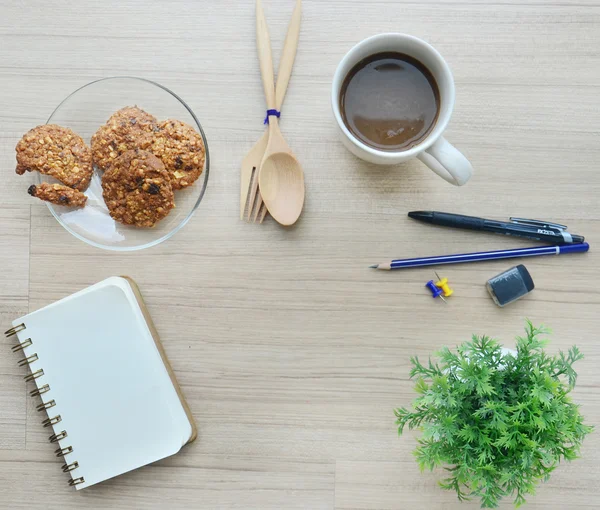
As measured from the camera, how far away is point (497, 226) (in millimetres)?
870

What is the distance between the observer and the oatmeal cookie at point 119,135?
2.68 feet

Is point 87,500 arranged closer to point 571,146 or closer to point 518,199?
point 518,199

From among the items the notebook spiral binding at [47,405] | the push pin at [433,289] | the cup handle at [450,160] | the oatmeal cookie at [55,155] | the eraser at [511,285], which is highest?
the cup handle at [450,160]

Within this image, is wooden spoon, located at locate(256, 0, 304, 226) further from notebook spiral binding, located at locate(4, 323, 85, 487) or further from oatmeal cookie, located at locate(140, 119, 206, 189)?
notebook spiral binding, located at locate(4, 323, 85, 487)

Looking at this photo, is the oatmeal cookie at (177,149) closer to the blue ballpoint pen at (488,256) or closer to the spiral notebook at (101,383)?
the spiral notebook at (101,383)

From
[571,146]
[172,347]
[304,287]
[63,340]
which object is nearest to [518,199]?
[571,146]

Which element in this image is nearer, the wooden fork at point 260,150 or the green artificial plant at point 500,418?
the green artificial plant at point 500,418

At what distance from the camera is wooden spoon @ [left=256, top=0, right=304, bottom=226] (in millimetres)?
859

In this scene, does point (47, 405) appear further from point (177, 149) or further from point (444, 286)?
point (444, 286)

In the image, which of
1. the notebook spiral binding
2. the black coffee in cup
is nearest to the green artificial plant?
the black coffee in cup

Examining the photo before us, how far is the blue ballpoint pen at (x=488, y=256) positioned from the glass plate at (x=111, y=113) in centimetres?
32

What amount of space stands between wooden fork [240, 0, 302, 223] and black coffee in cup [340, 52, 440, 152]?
0.40 feet

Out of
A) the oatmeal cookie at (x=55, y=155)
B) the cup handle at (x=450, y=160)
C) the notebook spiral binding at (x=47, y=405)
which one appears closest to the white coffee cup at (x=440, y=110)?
the cup handle at (x=450, y=160)

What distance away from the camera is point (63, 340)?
88 cm
